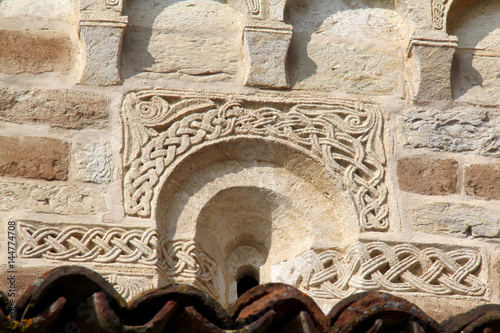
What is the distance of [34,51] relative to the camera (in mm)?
5758

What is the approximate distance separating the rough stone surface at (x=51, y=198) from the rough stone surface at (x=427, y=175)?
69.3 inches

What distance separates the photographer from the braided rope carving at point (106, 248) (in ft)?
16.3

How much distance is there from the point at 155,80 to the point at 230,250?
1130 millimetres

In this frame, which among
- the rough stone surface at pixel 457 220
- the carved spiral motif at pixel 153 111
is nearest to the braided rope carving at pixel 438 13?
the rough stone surface at pixel 457 220

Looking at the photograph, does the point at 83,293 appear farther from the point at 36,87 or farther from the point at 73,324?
the point at 36,87

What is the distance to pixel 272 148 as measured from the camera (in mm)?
5574

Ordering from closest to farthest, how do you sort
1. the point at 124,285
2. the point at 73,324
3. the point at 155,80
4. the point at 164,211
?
1. the point at 73,324
2. the point at 124,285
3. the point at 164,211
4. the point at 155,80

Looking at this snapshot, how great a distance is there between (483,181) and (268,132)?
4.27 feet

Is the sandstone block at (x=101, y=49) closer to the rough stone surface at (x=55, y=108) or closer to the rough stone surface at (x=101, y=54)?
the rough stone surface at (x=101, y=54)

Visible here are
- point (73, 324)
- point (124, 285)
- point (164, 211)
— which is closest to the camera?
point (73, 324)

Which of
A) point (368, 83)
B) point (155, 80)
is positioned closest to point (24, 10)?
point (155, 80)

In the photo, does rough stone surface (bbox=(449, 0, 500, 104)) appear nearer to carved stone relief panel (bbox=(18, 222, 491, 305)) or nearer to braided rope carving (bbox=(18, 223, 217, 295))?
carved stone relief panel (bbox=(18, 222, 491, 305))

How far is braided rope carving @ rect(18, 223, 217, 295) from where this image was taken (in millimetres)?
4977

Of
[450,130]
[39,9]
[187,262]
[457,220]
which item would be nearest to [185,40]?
[39,9]
